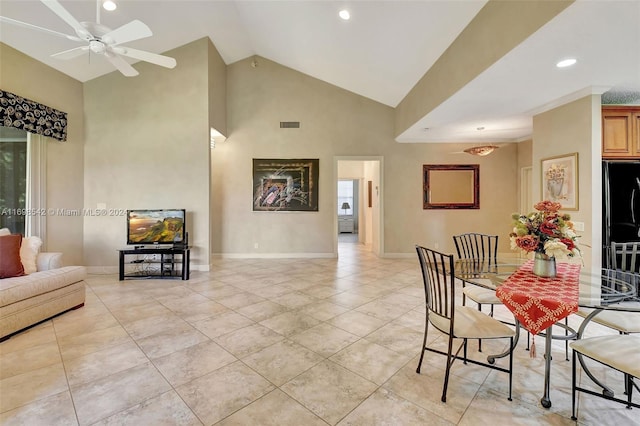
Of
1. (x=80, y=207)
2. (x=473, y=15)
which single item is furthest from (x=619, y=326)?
(x=80, y=207)

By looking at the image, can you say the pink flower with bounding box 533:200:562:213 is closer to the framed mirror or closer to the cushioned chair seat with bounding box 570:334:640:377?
the cushioned chair seat with bounding box 570:334:640:377

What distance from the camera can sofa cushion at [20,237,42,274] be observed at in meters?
3.32

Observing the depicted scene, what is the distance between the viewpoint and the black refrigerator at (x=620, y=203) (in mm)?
3480

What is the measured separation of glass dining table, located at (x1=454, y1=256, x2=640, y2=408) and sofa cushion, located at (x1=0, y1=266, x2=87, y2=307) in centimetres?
420

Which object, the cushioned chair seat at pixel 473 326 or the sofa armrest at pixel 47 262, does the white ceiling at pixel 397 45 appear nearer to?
the cushioned chair seat at pixel 473 326

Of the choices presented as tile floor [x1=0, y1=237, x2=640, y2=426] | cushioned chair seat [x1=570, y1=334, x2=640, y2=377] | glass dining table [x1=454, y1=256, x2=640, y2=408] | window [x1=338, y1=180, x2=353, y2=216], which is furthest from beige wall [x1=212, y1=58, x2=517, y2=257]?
window [x1=338, y1=180, x2=353, y2=216]

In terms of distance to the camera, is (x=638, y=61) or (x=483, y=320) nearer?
(x=483, y=320)

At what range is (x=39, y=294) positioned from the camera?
9.88 ft

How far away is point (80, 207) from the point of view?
5156mm

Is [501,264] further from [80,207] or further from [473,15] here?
[80,207]

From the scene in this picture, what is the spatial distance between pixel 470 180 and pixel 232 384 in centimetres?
662

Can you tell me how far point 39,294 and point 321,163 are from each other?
5168 mm

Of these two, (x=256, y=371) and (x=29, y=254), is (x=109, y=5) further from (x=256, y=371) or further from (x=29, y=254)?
(x=256, y=371)

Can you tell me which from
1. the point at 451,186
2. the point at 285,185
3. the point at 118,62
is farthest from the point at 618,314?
the point at 285,185
